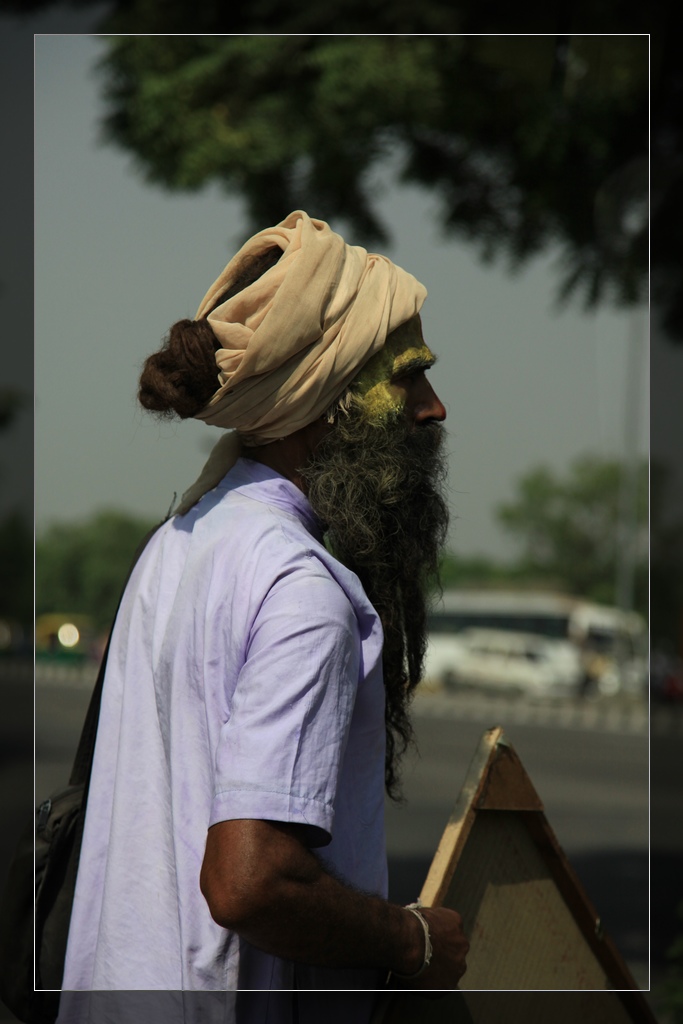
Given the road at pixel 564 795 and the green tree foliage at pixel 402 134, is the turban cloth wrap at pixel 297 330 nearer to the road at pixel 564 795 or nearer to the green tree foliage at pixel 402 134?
the road at pixel 564 795

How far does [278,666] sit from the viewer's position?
1040mm

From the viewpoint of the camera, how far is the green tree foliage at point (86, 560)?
2549 millimetres

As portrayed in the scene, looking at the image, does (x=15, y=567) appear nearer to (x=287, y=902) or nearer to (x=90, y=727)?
(x=90, y=727)

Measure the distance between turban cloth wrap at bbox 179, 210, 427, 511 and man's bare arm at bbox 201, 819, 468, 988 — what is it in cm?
50

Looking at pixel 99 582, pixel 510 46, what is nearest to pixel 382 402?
pixel 99 582

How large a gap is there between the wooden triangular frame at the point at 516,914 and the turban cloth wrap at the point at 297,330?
1.88 feet

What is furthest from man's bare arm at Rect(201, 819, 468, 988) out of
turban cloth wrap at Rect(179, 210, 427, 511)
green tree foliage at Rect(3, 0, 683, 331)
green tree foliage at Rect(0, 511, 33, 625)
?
green tree foliage at Rect(0, 511, 33, 625)

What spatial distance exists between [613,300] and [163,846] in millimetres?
2227

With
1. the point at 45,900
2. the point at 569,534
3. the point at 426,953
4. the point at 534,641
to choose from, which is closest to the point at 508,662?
the point at 534,641

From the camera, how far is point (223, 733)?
105 cm

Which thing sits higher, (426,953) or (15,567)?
(15,567)

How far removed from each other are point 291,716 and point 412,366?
0.51 metres

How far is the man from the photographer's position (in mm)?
1035

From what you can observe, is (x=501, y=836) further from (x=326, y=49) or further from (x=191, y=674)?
(x=326, y=49)
